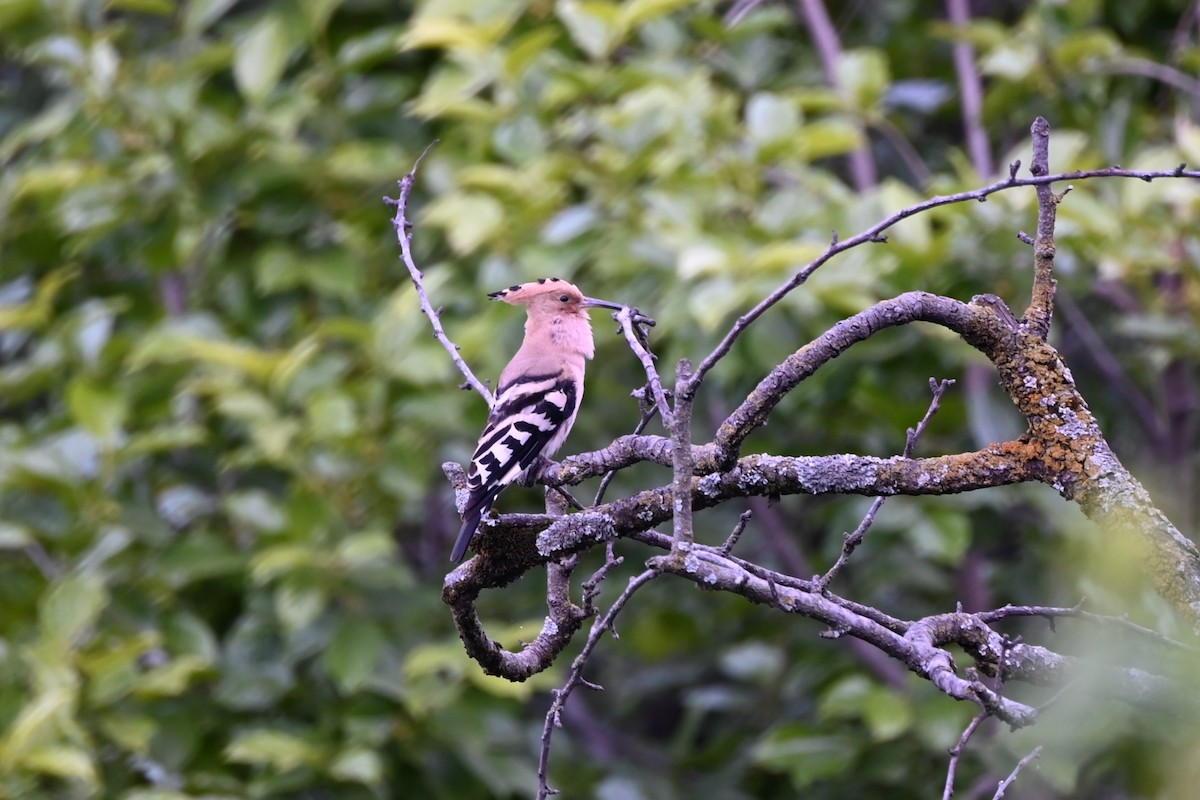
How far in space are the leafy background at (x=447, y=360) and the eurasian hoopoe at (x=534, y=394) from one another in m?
0.50

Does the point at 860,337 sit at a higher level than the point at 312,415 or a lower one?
higher

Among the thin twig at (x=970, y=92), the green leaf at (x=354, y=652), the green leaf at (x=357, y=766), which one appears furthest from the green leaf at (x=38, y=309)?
the thin twig at (x=970, y=92)

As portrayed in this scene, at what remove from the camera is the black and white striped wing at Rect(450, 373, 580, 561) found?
3.20m

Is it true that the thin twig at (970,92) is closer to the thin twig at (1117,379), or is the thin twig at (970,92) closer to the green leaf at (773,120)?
the thin twig at (1117,379)

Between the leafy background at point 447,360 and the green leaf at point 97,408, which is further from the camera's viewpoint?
the green leaf at point 97,408

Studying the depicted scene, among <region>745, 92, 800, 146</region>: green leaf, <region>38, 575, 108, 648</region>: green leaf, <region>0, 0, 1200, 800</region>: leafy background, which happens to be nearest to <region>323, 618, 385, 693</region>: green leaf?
<region>0, 0, 1200, 800</region>: leafy background

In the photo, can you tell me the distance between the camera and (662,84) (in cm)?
539

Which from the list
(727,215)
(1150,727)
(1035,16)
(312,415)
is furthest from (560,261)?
(1150,727)

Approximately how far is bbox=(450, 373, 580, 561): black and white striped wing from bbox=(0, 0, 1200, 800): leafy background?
2.60 ft

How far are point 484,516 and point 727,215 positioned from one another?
2928 mm

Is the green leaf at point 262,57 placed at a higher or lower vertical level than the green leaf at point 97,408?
higher

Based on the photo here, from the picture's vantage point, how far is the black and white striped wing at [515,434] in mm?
3203

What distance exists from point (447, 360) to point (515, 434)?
1.64 m

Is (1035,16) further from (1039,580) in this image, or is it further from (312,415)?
(312,415)
